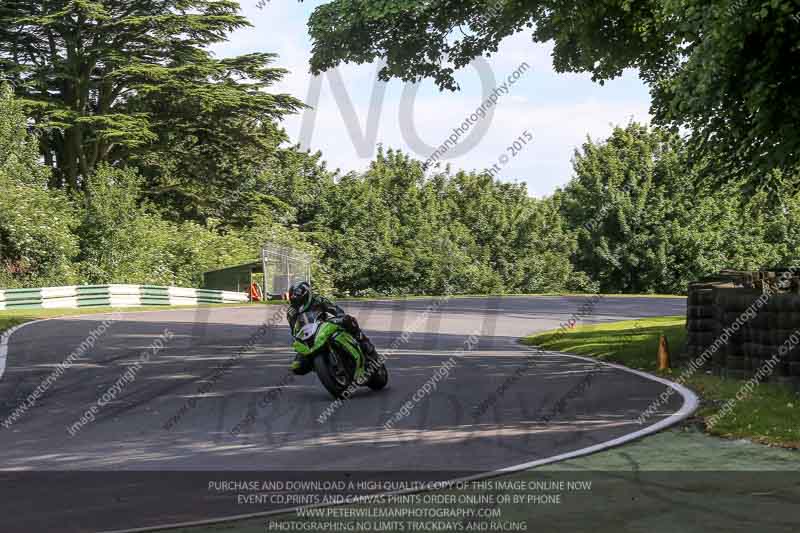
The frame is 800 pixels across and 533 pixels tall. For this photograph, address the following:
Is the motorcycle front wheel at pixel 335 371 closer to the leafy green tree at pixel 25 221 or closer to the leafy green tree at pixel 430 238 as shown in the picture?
the leafy green tree at pixel 25 221

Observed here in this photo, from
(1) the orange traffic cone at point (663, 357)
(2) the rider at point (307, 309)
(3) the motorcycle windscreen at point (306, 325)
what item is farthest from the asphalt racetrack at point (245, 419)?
(3) the motorcycle windscreen at point (306, 325)

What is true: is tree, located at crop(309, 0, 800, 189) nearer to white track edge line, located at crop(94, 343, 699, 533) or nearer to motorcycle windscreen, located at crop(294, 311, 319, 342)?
white track edge line, located at crop(94, 343, 699, 533)

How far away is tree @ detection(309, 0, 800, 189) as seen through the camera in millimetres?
12008

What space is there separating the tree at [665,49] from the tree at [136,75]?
1101 inches

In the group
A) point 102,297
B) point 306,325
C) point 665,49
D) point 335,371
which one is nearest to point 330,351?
point 335,371

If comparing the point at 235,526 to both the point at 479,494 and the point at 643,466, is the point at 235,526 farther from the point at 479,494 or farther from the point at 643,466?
the point at 643,466

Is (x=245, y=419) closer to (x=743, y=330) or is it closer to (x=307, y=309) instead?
(x=307, y=309)

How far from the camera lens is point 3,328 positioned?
26.4 meters

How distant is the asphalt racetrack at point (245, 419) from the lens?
8.70 metres

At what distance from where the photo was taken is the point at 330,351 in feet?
44.4

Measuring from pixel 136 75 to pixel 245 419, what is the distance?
37581 mm

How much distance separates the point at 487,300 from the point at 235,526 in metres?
33.5

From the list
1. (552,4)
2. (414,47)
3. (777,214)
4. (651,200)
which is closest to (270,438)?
(552,4)

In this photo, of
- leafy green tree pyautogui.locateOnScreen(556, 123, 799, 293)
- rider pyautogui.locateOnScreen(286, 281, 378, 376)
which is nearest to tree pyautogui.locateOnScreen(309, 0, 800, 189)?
rider pyautogui.locateOnScreen(286, 281, 378, 376)
